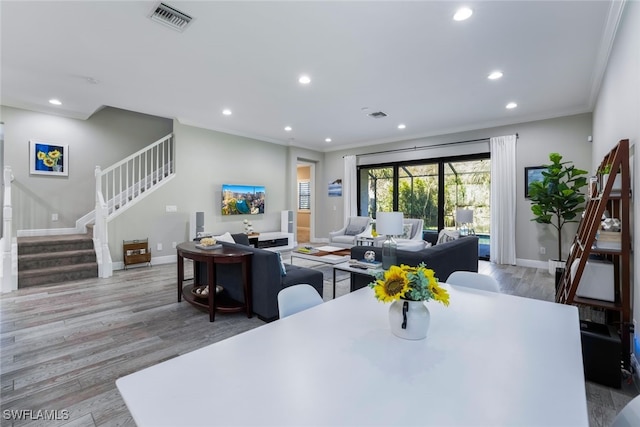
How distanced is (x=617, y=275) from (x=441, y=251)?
1447 mm

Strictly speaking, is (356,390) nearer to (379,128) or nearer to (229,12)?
(229,12)

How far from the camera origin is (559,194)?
5.04m

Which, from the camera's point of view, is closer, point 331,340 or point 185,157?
point 331,340

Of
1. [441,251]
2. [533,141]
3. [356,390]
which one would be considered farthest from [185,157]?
[533,141]

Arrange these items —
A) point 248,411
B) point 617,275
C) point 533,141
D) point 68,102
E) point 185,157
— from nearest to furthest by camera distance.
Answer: point 248,411 → point 617,275 → point 68,102 → point 533,141 → point 185,157

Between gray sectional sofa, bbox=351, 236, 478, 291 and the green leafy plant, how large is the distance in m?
1.80

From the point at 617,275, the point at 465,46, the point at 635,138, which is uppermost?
the point at 465,46

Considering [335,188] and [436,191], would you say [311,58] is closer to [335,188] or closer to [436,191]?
[436,191]

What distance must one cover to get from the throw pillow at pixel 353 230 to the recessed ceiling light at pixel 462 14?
192 inches

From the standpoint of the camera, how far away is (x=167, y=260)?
6176 mm

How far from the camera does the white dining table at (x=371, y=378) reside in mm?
780

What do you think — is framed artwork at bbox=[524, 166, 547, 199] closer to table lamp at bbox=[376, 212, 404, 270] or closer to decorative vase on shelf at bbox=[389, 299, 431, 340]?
table lamp at bbox=[376, 212, 404, 270]

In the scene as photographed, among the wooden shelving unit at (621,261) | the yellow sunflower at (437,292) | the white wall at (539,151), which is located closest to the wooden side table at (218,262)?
the yellow sunflower at (437,292)

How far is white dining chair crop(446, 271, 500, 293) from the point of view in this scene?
6.49 feet
